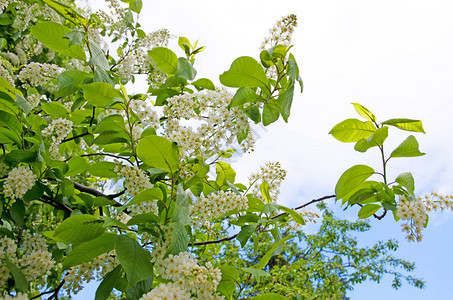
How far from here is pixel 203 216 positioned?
1492mm

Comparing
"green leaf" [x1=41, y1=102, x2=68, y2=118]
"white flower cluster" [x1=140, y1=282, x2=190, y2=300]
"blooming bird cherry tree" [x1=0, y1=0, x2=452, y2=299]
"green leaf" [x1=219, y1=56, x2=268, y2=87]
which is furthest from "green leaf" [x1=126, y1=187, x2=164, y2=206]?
"green leaf" [x1=41, y1=102, x2=68, y2=118]

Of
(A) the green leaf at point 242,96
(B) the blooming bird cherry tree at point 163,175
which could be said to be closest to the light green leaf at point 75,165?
(B) the blooming bird cherry tree at point 163,175

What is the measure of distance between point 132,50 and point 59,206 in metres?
1.54

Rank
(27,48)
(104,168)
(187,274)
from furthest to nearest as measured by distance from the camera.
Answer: (27,48) → (104,168) → (187,274)

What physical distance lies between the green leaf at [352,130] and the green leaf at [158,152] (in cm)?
65

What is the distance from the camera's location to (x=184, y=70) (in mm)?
1691

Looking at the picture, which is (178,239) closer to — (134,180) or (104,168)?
(134,180)

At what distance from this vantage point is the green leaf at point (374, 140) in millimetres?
1344

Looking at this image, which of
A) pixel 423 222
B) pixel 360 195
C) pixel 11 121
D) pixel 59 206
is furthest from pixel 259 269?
pixel 11 121

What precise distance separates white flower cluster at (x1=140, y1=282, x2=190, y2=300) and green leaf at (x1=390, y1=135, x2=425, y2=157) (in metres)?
0.93

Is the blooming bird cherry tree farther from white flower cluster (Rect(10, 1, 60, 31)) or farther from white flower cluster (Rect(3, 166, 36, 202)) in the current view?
white flower cluster (Rect(10, 1, 60, 31))

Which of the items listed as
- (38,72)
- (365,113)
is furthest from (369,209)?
Answer: (38,72)

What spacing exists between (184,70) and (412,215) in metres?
1.12

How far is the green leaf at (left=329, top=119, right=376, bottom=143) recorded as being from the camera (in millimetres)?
1458
